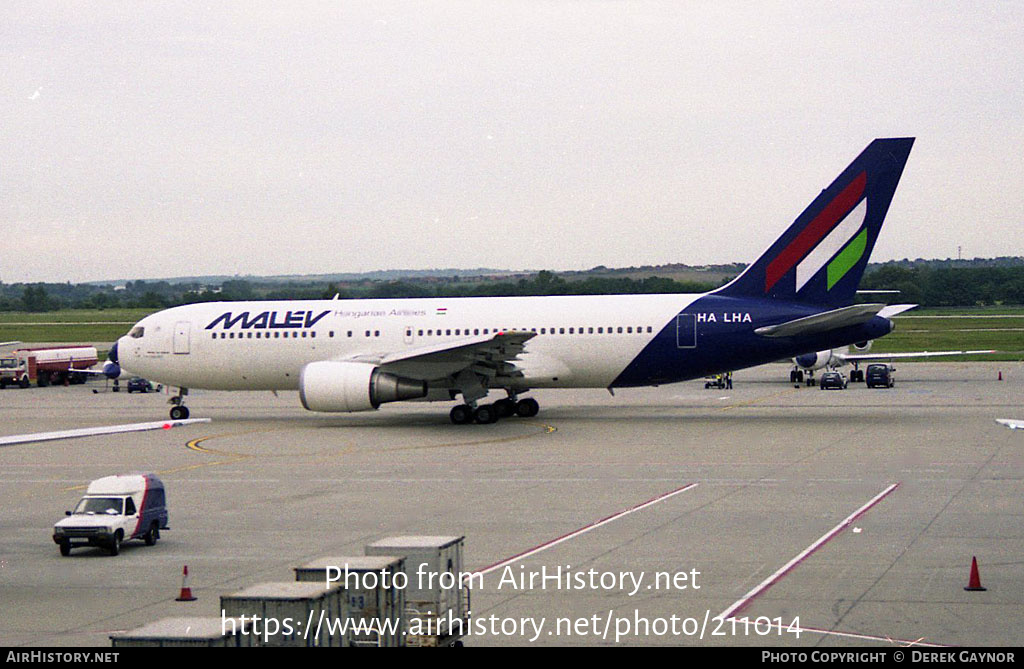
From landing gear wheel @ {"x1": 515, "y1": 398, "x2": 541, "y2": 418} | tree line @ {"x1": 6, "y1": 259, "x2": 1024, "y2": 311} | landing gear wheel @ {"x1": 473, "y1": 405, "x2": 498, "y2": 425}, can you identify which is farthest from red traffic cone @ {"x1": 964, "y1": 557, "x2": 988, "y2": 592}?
tree line @ {"x1": 6, "y1": 259, "x2": 1024, "y2": 311}

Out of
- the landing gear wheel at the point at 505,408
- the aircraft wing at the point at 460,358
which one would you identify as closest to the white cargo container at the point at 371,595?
the aircraft wing at the point at 460,358

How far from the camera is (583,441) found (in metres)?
36.5

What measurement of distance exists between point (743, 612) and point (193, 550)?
10196 millimetres

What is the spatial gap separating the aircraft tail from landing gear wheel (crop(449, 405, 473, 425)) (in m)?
11.1

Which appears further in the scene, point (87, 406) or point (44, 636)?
point (87, 406)

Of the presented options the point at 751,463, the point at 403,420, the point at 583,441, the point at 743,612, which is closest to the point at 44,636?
the point at 743,612

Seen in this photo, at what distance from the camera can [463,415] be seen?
41906 mm

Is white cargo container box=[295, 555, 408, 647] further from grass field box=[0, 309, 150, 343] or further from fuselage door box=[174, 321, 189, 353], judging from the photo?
grass field box=[0, 309, 150, 343]

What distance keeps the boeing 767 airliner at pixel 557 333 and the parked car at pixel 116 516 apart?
17.5 metres

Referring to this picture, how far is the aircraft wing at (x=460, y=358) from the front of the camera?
128ft

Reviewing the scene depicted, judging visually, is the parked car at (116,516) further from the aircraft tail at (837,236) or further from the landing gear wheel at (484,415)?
the aircraft tail at (837,236)

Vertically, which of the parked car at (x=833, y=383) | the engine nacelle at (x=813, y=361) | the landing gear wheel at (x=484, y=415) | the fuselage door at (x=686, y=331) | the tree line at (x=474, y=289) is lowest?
the parked car at (x=833, y=383)

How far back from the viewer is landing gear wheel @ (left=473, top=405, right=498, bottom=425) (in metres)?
41.8
